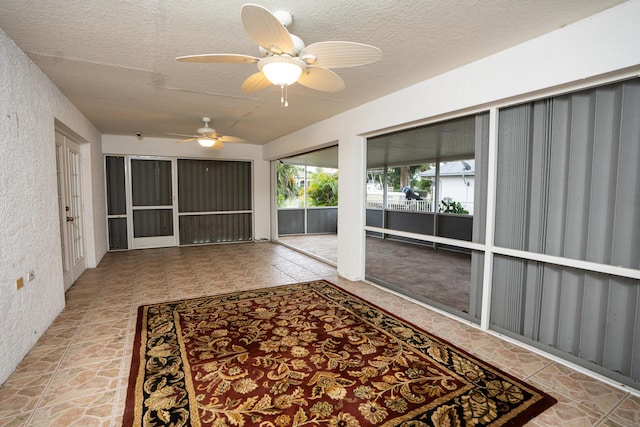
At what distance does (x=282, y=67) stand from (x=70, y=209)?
427cm

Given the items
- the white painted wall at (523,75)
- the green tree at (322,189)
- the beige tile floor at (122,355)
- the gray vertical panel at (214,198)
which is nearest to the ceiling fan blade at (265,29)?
the white painted wall at (523,75)

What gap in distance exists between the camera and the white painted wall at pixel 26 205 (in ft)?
7.29

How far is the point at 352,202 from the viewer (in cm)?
445

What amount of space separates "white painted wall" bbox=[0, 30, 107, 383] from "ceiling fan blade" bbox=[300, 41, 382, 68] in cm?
232

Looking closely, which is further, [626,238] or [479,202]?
Answer: [479,202]

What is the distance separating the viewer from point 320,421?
5.72ft

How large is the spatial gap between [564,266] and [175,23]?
3.46m

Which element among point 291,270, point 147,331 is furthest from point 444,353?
point 291,270

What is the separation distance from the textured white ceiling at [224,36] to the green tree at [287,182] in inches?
244

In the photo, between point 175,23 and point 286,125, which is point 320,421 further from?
point 286,125

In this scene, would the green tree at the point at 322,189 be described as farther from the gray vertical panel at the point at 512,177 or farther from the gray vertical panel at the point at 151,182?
the gray vertical panel at the point at 512,177

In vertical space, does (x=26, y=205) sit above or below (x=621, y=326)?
above

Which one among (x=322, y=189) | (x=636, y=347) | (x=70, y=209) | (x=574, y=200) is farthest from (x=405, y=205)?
(x=70, y=209)

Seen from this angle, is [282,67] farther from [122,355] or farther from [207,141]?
[207,141]
